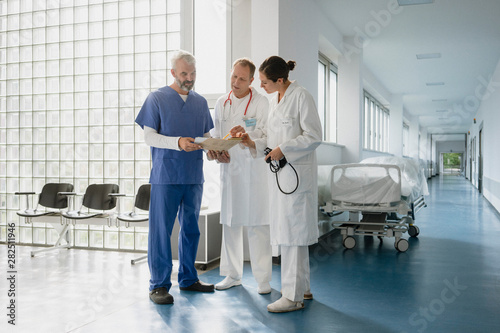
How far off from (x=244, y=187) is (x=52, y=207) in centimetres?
293

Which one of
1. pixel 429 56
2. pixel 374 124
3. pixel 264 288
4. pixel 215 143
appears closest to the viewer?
pixel 215 143

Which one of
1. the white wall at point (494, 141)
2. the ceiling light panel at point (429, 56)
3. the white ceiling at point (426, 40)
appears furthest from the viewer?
the white wall at point (494, 141)

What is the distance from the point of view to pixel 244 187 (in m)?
3.48

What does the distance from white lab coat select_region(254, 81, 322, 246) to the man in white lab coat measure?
1.36 feet

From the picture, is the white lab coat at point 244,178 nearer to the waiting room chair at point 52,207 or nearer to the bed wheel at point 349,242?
the bed wheel at point 349,242

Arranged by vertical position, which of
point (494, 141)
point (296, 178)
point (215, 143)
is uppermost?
point (494, 141)

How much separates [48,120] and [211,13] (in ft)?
8.24

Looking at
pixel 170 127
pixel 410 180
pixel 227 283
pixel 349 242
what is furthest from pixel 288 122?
pixel 410 180

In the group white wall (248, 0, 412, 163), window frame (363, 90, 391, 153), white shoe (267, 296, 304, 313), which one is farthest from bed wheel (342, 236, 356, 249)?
window frame (363, 90, 391, 153)

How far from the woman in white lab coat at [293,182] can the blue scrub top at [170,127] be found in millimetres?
642

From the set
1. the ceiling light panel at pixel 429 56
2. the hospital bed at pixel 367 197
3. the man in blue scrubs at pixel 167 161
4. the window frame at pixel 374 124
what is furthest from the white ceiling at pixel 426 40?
the man in blue scrubs at pixel 167 161

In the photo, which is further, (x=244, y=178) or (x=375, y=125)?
(x=375, y=125)

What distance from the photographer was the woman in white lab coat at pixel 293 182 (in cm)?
290

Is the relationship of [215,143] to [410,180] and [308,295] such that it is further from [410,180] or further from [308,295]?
[410,180]
